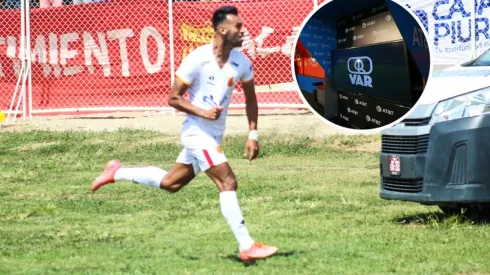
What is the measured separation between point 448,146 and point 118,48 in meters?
12.9

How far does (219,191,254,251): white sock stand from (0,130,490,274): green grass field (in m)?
0.18

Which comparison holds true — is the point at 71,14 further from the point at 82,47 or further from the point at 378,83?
the point at 378,83

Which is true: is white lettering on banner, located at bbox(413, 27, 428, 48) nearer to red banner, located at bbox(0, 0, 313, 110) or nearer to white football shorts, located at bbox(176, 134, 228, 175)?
white football shorts, located at bbox(176, 134, 228, 175)

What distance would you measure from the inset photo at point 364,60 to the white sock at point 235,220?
98 cm

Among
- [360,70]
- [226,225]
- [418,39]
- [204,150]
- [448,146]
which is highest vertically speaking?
[418,39]

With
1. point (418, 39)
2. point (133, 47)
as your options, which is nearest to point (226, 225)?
point (418, 39)

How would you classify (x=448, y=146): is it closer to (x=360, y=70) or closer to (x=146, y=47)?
(x=360, y=70)

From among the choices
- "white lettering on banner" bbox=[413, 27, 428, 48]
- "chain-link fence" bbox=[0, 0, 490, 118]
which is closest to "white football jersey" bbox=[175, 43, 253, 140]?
"white lettering on banner" bbox=[413, 27, 428, 48]

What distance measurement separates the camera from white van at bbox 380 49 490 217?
987 cm

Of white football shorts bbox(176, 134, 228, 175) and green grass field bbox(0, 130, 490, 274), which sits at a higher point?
white football shorts bbox(176, 134, 228, 175)

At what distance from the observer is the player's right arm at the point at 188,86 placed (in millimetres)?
8852

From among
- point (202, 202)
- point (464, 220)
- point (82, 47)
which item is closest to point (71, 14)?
point (82, 47)

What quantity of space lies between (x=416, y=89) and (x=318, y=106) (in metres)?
0.72

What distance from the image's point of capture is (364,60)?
8461 millimetres
